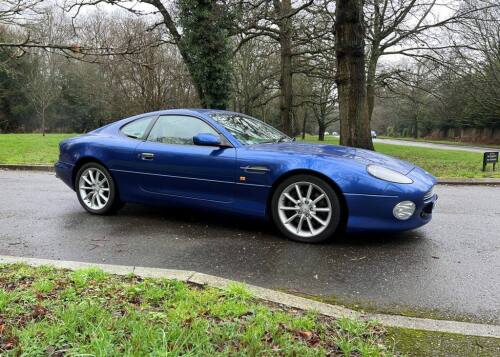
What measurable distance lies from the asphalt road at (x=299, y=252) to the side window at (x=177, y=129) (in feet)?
3.39

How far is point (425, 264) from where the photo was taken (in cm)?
371

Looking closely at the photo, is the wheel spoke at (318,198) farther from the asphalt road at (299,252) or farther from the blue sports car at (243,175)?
the asphalt road at (299,252)

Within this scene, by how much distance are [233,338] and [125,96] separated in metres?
23.7

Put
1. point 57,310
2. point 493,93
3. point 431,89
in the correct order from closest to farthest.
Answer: point 57,310
point 431,89
point 493,93

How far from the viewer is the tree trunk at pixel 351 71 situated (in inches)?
391

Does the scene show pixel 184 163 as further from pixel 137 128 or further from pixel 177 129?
pixel 137 128

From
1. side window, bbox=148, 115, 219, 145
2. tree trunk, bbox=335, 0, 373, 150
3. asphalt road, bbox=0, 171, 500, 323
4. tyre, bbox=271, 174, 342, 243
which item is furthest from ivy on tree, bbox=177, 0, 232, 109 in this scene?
tyre, bbox=271, 174, 342, 243

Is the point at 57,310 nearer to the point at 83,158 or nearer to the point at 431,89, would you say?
the point at 83,158

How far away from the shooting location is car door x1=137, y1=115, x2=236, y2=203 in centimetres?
461

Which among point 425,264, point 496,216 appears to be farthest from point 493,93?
point 425,264

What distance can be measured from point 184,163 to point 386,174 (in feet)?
7.31

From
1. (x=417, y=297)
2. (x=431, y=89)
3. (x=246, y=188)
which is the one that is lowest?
(x=417, y=297)

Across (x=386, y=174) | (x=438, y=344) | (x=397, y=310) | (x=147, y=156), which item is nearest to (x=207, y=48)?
(x=147, y=156)

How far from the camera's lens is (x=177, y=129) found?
509 centimetres
